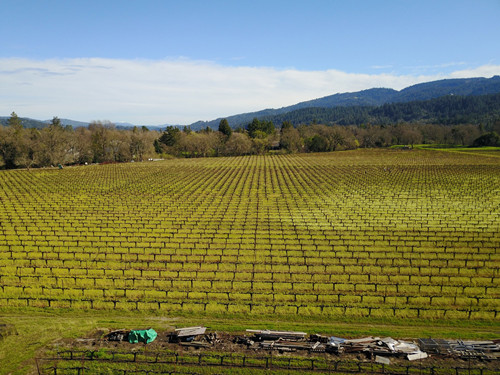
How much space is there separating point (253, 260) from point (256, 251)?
90.4 inches

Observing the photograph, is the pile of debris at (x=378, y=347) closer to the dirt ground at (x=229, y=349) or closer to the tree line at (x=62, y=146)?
the dirt ground at (x=229, y=349)

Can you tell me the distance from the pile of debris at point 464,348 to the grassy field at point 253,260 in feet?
4.54

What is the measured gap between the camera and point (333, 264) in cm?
2902

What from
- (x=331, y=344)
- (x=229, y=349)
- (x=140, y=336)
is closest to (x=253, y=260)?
(x=229, y=349)

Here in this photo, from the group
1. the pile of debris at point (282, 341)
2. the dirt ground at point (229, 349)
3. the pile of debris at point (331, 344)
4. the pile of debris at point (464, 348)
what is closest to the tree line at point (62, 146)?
the dirt ground at point (229, 349)

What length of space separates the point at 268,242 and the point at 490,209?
39.2 meters

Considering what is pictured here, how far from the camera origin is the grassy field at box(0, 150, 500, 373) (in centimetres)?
2188

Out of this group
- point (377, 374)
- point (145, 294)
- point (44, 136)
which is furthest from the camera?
point (44, 136)

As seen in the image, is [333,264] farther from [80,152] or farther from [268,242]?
[80,152]

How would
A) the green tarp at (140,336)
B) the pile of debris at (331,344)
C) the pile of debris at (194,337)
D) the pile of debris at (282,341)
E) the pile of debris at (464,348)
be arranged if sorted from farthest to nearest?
1. the green tarp at (140,336)
2. the pile of debris at (194,337)
3. the pile of debris at (282,341)
4. the pile of debris at (331,344)
5. the pile of debris at (464,348)

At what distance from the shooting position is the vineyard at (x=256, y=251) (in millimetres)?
23422

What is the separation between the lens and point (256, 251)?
3219 cm

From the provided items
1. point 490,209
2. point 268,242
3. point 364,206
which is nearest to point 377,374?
point 268,242

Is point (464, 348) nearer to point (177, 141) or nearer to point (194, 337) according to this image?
point (194, 337)
